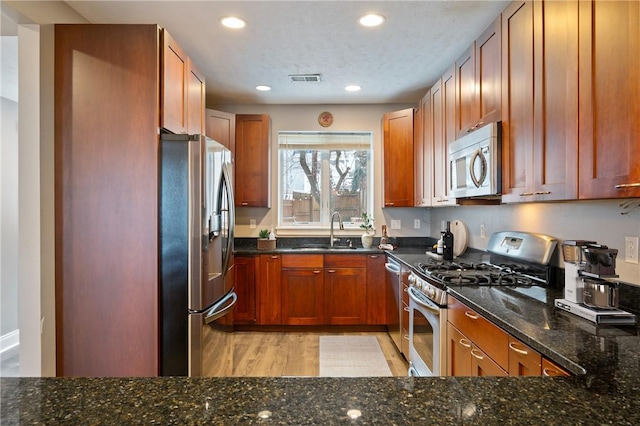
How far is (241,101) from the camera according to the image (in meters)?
4.15

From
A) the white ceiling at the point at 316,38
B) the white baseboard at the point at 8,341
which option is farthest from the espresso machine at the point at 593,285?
the white baseboard at the point at 8,341

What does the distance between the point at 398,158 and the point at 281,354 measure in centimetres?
237

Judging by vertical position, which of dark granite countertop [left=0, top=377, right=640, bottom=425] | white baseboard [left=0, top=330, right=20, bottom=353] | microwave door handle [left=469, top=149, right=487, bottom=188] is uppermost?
microwave door handle [left=469, top=149, right=487, bottom=188]

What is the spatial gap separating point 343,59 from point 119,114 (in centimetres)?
177

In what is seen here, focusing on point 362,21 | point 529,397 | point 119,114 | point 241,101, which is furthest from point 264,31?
point 529,397

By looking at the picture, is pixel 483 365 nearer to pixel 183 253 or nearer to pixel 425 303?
pixel 425 303

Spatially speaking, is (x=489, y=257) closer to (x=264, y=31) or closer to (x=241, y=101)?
(x=264, y=31)

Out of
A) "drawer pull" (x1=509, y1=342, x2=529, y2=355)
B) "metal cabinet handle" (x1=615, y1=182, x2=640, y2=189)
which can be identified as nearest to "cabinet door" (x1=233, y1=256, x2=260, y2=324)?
"drawer pull" (x1=509, y1=342, x2=529, y2=355)

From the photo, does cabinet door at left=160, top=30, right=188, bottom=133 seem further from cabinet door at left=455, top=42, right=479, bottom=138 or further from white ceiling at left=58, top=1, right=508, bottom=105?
cabinet door at left=455, top=42, right=479, bottom=138

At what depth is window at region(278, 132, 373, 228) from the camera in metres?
4.42

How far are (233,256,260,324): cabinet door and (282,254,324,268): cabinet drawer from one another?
31 cm

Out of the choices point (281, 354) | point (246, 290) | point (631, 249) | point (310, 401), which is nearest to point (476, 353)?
point (631, 249)

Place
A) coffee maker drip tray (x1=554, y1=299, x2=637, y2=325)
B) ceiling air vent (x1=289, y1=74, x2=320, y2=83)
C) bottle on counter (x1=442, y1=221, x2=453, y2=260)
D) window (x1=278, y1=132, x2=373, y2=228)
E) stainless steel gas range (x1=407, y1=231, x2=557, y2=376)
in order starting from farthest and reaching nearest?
1. window (x1=278, y1=132, x2=373, y2=228)
2. ceiling air vent (x1=289, y1=74, x2=320, y2=83)
3. bottle on counter (x1=442, y1=221, x2=453, y2=260)
4. stainless steel gas range (x1=407, y1=231, x2=557, y2=376)
5. coffee maker drip tray (x1=554, y1=299, x2=637, y2=325)

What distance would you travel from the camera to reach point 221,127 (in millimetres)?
3922
